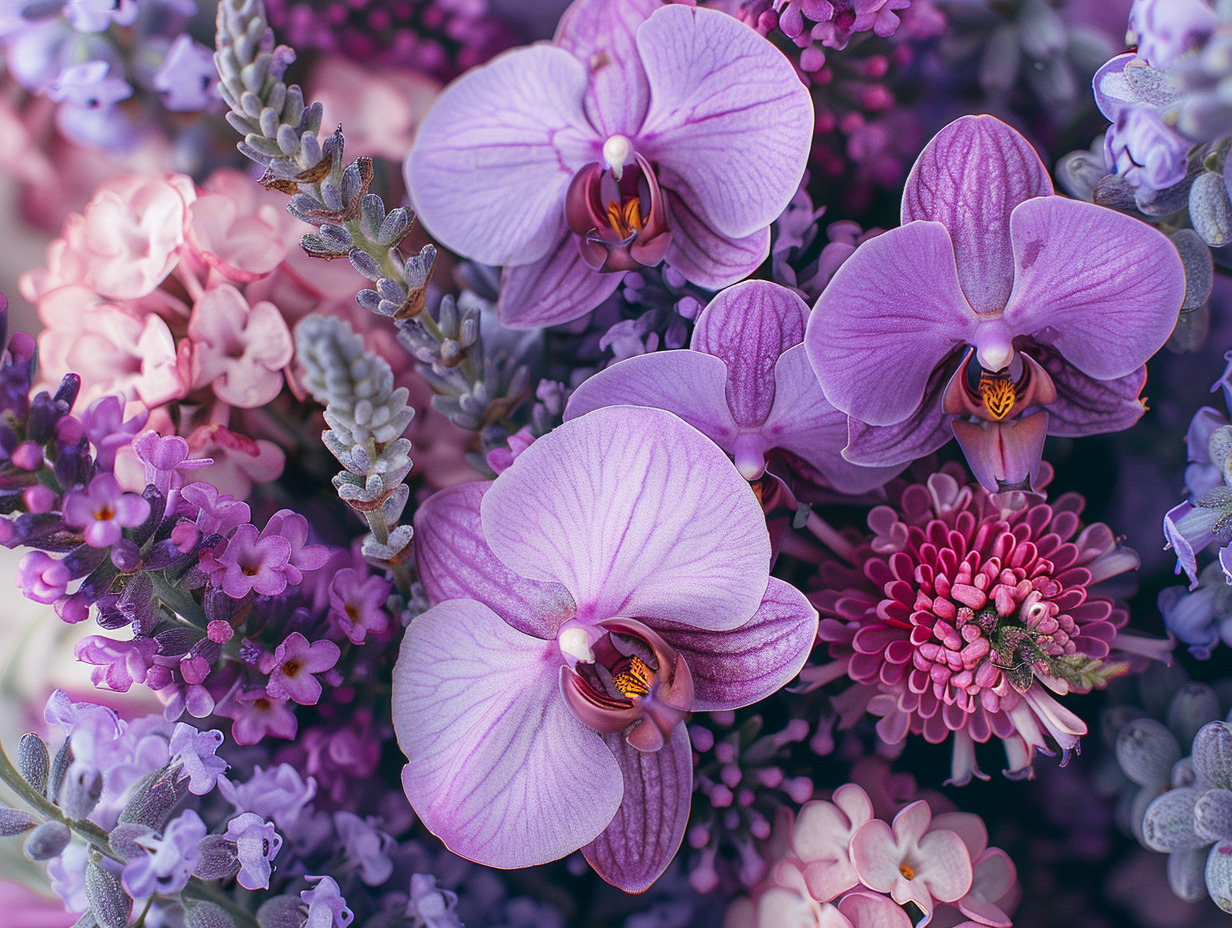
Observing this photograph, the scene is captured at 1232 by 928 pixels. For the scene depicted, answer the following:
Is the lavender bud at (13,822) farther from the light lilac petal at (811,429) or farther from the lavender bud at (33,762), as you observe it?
the light lilac petal at (811,429)

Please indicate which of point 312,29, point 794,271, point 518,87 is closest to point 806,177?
point 794,271

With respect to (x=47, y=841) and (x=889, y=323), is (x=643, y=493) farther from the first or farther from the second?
(x=47, y=841)

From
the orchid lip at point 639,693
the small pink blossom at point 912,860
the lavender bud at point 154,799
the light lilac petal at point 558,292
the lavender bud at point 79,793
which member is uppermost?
the light lilac petal at point 558,292

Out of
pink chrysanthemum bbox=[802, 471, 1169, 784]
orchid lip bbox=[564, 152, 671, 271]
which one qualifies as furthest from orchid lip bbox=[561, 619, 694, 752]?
orchid lip bbox=[564, 152, 671, 271]

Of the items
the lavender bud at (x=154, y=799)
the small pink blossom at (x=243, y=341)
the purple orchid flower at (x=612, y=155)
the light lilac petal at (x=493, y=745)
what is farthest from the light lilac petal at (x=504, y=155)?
the lavender bud at (x=154, y=799)

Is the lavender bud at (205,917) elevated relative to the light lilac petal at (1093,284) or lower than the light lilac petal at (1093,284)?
lower

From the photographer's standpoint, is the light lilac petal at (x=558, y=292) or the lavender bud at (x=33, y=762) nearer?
the lavender bud at (x=33, y=762)

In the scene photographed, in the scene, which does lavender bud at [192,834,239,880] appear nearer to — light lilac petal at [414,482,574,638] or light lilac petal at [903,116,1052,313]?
light lilac petal at [414,482,574,638]
